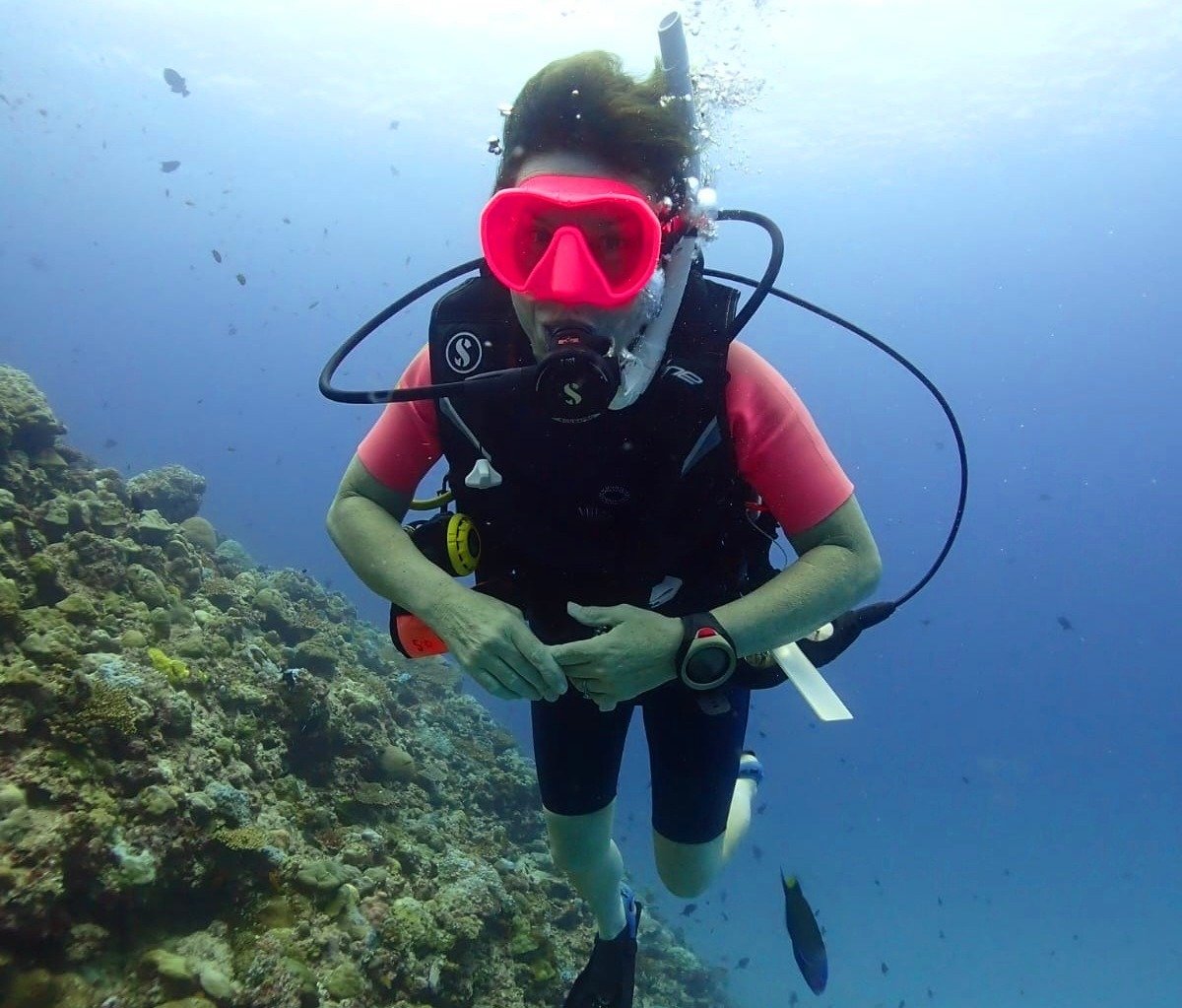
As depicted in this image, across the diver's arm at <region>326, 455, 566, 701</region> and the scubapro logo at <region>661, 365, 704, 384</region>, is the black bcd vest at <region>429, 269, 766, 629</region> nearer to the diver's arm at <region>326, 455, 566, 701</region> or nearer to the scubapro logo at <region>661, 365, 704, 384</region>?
the scubapro logo at <region>661, 365, 704, 384</region>

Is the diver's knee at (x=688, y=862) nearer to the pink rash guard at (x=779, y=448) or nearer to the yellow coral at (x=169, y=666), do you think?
the pink rash guard at (x=779, y=448)

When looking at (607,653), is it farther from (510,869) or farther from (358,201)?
(358,201)

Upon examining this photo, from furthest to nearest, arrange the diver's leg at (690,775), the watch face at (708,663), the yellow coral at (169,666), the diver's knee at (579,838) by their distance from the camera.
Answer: the yellow coral at (169,666)
the diver's knee at (579,838)
the diver's leg at (690,775)
the watch face at (708,663)

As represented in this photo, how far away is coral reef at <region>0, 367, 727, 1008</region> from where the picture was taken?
11.1 ft

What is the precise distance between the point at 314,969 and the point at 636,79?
478 cm

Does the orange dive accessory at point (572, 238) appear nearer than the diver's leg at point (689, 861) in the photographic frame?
Yes

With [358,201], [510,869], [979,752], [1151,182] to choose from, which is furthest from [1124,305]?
[510,869]

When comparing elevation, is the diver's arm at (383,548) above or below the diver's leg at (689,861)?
above

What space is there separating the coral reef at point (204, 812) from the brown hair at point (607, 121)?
3.87 m

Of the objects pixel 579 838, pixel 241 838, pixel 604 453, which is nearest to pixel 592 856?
pixel 579 838

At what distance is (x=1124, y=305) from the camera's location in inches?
2975

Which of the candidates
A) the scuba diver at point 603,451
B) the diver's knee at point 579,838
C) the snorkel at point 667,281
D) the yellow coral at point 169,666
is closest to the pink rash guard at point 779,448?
the scuba diver at point 603,451

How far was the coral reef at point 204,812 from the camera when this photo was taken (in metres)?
3.40

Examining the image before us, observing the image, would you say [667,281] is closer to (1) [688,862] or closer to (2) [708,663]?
(2) [708,663]
